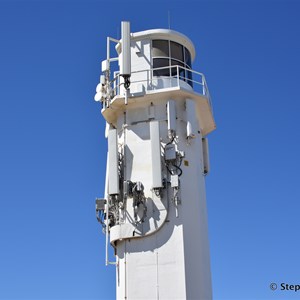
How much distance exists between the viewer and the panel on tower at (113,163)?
87.9 feet

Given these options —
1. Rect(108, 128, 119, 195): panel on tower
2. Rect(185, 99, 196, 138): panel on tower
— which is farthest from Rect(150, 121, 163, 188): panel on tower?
Answer: Rect(108, 128, 119, 195): panel on tower

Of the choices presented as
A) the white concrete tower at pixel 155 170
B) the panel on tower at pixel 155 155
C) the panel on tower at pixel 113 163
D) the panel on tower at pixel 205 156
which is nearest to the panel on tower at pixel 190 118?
the white concrete tower at pixel 155 170

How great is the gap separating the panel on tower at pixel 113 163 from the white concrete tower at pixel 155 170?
0.15 ft

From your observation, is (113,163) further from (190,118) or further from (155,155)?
(190,118)

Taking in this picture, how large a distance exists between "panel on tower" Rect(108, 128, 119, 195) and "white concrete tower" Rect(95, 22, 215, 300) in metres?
0.05

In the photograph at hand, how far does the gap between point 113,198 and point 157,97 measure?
17.3 ft

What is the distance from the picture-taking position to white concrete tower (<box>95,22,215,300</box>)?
2566 centimetres

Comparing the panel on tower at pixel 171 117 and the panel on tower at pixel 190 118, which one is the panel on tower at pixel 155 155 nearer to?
the panel on tower at pixel 171 117

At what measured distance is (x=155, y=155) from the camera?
2656cm

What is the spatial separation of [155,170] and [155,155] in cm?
71

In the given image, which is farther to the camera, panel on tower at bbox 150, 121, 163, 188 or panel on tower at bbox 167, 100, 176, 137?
panel on tower at bbox 167, 100, 176, 137

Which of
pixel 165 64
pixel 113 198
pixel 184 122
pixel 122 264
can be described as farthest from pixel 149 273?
pixel 165 64

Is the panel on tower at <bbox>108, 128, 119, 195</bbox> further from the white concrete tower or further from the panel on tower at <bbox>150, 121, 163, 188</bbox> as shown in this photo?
the panel on tower at <bbox>150, 121, 163, 188</bbox>

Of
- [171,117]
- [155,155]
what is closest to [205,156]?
[171,117]
